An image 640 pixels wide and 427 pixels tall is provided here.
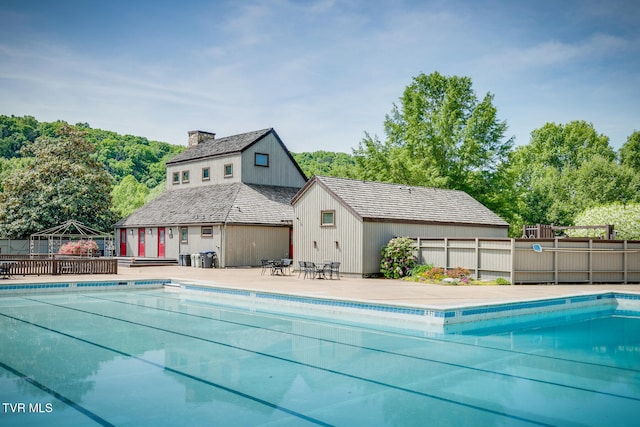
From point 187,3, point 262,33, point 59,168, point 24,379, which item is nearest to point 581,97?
point 262,33

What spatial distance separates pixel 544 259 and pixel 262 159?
19504 mm

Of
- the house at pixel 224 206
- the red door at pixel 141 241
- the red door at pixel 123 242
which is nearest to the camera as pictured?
the house at pixel 224 206

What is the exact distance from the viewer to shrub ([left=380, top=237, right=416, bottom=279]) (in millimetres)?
20953

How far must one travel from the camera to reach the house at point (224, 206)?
28.9 metres

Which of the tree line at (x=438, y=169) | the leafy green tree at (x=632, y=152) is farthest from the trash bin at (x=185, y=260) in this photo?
the leafy green tree at (x=632, y=152)

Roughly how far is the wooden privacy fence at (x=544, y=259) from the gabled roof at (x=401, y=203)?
9.28 feet

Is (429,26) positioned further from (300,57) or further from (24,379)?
(24,379)

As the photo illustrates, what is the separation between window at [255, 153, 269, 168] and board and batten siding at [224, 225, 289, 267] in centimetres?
545

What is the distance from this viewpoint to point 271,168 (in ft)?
112

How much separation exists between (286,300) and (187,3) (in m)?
13.2

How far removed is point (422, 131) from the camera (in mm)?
40094

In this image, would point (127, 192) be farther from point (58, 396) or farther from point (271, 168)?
point (58, 396)

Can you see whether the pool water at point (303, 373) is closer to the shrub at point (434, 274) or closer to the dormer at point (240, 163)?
the shrub at point (434, 274)

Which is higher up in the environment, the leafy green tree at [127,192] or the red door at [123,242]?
the leafy green tree at [127,192]
